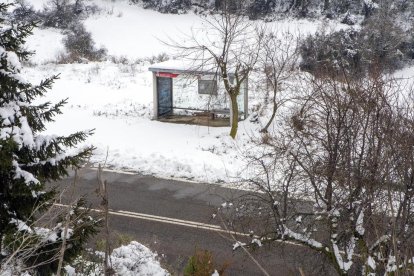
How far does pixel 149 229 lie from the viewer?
12.0 m

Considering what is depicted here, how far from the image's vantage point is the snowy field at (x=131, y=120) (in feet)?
51.4

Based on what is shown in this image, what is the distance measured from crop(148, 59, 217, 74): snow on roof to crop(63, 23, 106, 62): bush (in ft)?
55.7

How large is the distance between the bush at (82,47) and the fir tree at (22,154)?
93.1ft

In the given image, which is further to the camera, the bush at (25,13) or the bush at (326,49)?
the bush at (25,13)

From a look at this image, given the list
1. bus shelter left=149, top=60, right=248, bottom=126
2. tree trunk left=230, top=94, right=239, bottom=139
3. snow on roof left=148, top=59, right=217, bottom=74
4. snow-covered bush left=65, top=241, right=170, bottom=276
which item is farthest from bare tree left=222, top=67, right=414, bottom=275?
bus shelter left=149, top=60, right=248, bottom=126

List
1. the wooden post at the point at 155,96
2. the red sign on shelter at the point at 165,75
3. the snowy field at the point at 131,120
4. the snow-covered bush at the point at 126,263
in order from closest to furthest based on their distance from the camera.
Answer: the snow-covered bush at the point at 126,263
the snowy field at the point at 131,120
the red sign on shelter at the point at 165,75
the wooden post at the point at 155,96

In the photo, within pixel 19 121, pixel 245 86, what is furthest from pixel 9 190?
pixel 245 86

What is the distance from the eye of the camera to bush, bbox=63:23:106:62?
3576 cm

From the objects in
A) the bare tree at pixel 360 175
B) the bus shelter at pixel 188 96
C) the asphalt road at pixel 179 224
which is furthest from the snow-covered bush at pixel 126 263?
the bus shelter at pixel 188 96

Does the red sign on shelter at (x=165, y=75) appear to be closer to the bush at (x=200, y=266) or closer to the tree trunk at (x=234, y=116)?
the tree trunk at (x=234, y=116)

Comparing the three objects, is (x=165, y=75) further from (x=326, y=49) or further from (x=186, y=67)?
(x=326, y=49)

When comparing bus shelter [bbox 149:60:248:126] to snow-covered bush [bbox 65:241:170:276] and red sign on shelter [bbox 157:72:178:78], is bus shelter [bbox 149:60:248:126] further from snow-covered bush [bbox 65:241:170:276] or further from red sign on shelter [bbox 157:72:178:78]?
snow-covered bush [bbox 65:241:170:276]

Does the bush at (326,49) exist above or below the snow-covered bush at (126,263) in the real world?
above

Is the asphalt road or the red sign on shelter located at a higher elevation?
the red sign on shelter
